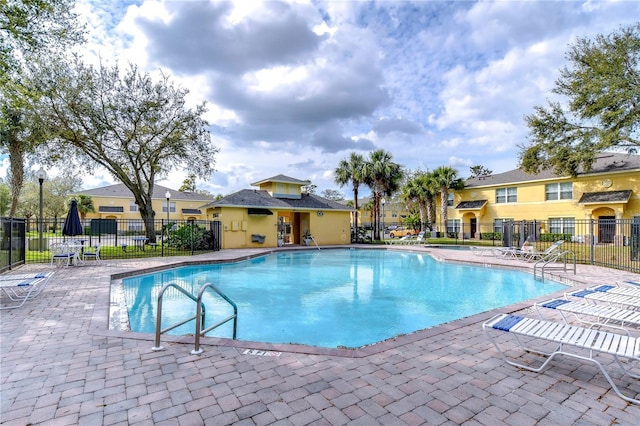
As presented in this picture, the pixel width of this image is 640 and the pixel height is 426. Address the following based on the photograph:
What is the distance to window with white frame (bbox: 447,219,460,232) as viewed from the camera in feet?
109

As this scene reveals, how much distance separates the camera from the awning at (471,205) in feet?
101

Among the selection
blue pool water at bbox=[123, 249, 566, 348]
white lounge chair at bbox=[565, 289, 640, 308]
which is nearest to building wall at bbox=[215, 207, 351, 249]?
blue pool water at bbox=[123, 249, 566, 348]

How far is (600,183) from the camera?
24.8m

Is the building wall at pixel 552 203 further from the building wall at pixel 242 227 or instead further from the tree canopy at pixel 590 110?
the building wall at pixel 242 227

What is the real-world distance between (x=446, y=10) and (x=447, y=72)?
9.08 feet

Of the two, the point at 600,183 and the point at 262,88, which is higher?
the point at 262,88

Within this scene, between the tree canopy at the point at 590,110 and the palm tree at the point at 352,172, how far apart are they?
13.2 metres

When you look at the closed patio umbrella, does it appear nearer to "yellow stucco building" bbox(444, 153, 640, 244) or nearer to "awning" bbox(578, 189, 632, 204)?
"yellow stucco building" bbox(444, 153, 640, 244)

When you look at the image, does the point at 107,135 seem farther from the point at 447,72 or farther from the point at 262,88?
the point at 447,72

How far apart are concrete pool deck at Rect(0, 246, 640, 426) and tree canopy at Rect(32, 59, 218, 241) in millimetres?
16170

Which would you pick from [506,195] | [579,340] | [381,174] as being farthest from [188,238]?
[506,195]

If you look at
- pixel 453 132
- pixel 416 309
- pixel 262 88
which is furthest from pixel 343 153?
pixel 416 309

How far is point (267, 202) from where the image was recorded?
77.3ft

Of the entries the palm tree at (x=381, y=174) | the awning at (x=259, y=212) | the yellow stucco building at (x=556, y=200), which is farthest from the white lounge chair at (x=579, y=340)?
the palm tree at (x=381, y=174)
